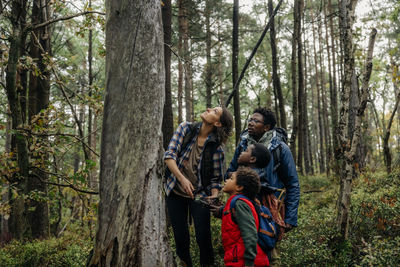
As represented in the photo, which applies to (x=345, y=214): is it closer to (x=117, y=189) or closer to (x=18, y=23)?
(x=117, y=189)

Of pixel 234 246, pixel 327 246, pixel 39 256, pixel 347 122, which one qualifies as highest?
pixel 347 122

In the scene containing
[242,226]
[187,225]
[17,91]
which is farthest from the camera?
[17,91]

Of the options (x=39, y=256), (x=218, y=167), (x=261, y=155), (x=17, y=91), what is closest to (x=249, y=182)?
(x=261, y=155)

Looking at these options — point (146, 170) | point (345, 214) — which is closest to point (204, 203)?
point (146, 170)

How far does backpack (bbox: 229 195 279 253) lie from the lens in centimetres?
237

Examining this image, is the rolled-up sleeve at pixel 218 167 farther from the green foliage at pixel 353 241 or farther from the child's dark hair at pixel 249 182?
the green foliage at pixel 353 241

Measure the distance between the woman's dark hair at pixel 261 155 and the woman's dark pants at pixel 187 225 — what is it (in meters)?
0.80

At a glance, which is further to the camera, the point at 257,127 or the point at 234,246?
the point at 257,127

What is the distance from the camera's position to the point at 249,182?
2.40m

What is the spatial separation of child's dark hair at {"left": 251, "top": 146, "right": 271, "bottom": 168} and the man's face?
438mm

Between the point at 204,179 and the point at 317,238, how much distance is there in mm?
2403

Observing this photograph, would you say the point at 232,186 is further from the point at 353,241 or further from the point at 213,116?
the point at 353,241

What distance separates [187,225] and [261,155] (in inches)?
45.2

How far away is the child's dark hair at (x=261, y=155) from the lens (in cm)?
261
